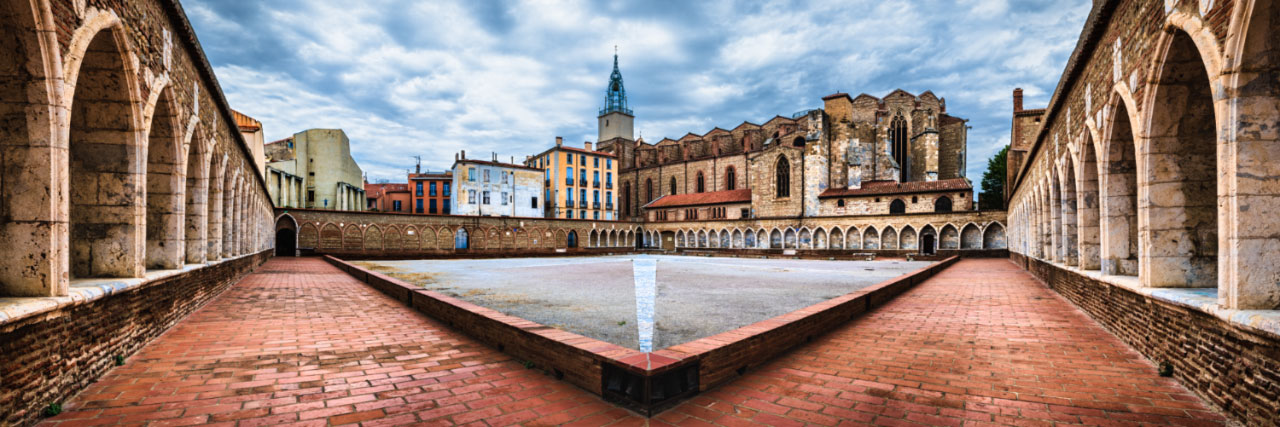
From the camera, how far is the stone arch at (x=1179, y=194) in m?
4.84

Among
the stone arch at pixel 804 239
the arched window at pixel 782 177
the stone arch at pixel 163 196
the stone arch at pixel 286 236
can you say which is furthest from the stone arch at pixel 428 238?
the stone arch at pixel 163 196

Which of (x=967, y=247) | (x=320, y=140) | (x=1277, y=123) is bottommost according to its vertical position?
(x=967, y=247)

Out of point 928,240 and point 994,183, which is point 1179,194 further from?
point 994,183

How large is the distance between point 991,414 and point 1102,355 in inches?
102

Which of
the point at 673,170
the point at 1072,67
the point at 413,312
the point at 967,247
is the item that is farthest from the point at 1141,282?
the point at 673,170

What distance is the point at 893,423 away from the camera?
314 cm

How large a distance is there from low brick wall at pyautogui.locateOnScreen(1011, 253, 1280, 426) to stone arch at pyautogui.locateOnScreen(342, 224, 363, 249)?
3171 cm

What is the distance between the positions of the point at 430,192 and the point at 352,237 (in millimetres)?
22891

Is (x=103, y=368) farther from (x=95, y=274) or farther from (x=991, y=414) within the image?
(x=991, y=414)

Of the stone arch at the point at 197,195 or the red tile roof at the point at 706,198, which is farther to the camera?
the red tile roof at the point at 706,198

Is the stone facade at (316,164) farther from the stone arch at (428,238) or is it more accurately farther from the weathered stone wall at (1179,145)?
the weathered stone wall at (1179,145)

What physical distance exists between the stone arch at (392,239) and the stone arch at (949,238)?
33560 mm

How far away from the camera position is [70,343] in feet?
11.7

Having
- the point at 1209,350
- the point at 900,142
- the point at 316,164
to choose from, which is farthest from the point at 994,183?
the point at 316,164
